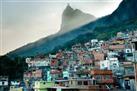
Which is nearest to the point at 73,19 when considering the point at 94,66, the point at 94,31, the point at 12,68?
the point at 94,31

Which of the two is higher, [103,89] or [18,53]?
[18,53]

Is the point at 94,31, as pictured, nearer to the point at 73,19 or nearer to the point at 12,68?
the point at 73,19

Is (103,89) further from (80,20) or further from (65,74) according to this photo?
(80,20)

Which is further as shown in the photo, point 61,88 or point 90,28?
point 90,28

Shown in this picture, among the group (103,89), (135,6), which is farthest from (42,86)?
(135,6)

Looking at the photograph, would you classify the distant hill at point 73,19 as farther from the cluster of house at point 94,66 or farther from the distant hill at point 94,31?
the cluster of house at point 94,66

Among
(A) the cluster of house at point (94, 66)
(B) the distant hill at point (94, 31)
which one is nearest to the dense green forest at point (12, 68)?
(A) the cluster of house at point (94, 66)

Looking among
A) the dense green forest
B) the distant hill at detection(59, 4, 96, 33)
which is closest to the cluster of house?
the dense green forest
